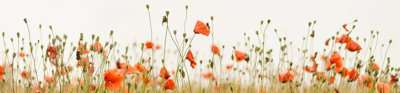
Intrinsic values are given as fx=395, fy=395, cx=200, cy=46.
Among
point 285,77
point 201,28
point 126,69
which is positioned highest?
point 201,28

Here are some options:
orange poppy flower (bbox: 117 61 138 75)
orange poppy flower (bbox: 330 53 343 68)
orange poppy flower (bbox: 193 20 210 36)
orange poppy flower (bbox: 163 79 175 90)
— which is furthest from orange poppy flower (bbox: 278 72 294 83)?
orange poppy flower (bbox: 117 61 138 75)

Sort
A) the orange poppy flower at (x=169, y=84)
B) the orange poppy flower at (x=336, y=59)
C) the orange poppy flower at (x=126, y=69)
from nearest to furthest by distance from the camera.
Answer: the orange poppy flower at (x=126, y=69) < the orange poppy flower at (x=169, y=84) < the orange poppy flower at (x=336, y=59)

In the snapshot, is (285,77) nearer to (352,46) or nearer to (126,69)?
(352,46)

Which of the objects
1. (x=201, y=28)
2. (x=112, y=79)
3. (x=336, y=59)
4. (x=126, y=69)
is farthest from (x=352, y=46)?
(x=112, y=79)

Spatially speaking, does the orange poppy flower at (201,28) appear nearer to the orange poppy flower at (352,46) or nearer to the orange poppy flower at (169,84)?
the orange poppy flower at (169,84)

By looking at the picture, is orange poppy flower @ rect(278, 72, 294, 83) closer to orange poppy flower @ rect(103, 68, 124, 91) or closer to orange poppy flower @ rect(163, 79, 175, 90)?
orange poppy flower @ rect(163, 79, 175, 90)

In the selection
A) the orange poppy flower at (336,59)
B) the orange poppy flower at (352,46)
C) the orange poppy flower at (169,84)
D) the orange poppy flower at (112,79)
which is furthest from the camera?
the orange poppy flower at (352,46)

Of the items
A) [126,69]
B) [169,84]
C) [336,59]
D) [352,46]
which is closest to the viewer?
[126,69]

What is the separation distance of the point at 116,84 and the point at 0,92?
1.17 meters

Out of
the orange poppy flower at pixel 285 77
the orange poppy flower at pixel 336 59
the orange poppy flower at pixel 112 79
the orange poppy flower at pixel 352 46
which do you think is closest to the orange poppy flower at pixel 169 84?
the orange poppy flower at pixel 112 79

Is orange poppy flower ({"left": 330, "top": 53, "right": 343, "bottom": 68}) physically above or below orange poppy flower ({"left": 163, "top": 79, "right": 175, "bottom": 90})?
above

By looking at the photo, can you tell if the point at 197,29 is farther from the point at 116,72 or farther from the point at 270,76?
the point at 270,76

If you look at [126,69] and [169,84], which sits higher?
[126,69]

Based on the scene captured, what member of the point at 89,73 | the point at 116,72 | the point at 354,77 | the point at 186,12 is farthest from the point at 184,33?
the point at 354,77
